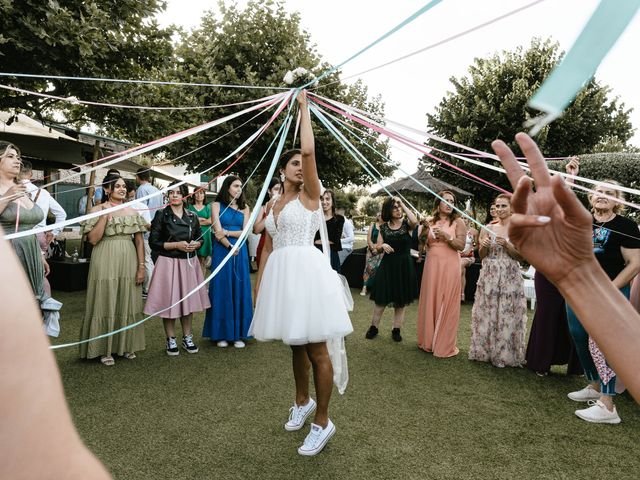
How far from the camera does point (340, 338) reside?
3219mm

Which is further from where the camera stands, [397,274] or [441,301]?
[397,274]

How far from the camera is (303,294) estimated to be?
3.00 meters

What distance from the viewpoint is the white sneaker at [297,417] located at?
325 centimetres

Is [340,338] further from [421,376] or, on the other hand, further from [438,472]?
[421,376]

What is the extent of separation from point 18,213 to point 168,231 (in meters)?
1.44

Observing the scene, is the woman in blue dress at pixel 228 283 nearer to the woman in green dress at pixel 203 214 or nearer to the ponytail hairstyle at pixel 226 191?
the ponytail hairstyle at pixel 226 191

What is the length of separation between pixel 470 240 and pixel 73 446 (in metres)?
8.37

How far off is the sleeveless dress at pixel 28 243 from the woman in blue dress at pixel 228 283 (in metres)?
1.77

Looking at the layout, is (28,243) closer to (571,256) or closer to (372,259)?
(571,256)

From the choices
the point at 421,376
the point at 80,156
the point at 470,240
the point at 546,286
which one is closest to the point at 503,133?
the point at 470,240

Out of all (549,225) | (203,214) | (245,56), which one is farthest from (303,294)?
(245,56)

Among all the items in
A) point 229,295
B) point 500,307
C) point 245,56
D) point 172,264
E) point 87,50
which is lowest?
point 229,295

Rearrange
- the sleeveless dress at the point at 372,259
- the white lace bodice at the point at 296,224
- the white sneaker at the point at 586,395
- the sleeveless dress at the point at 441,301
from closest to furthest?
the white lace bodice at the point at 296,224 → the white sneaker at the point at 586,395 → the sleeveless dress at the point at 441,301 → the sleeveless dress at the point at 372,259

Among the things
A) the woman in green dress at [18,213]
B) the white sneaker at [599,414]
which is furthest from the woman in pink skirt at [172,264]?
the white sneaker at [599,414]
